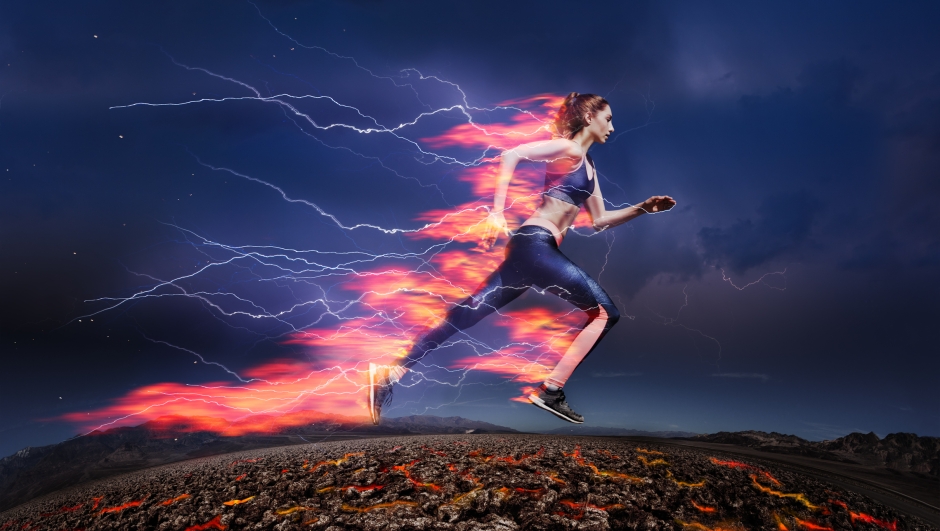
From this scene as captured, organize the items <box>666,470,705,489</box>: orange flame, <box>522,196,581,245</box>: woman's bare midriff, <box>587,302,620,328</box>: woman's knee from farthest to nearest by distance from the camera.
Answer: <box>522,196,581,245</box>: woman's bare midriff < <box>587,302,620,328</box>: woman's knee < <box>666,470,705,489</box>: orange flame

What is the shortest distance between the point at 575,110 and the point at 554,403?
466 centimetres

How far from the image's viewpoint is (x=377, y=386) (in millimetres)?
5887

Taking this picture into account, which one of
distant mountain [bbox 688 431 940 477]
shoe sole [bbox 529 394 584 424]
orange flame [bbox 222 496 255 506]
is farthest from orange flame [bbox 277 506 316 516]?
distant mountain [bbox 688 431 940 477]

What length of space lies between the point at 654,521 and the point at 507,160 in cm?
438

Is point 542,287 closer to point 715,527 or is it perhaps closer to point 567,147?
point 567,147

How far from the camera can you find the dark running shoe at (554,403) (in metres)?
5.53

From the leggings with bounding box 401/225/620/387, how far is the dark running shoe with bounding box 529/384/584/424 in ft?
0.57

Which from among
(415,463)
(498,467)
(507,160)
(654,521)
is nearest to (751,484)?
(654,521)

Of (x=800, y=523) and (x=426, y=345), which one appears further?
(x=426, y=345)

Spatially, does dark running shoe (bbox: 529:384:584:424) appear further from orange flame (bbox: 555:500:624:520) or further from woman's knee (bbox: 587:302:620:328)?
orange flame (bbox: 555:500:624:520)

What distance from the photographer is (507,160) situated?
5.30 meters

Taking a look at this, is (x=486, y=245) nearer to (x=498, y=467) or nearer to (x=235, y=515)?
→ (x=498, y=467)

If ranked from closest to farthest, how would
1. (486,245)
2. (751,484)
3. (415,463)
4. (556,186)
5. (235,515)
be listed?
1. (235,515)
2. (751,484)
3. (415,463)
4. (486,245)
5. (556,186)

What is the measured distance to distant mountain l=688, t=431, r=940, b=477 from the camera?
558 centimetres
